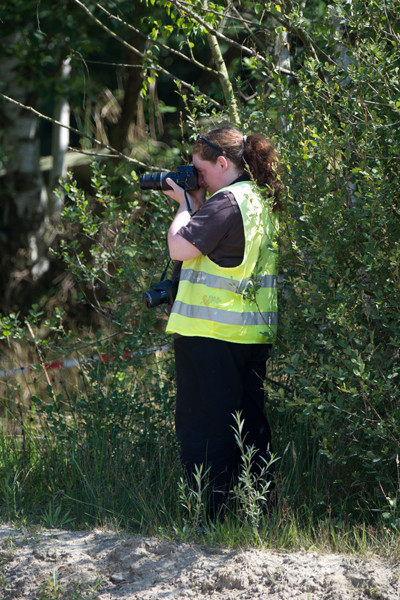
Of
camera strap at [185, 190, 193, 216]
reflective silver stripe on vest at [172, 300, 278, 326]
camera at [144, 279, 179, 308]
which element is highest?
A: camera strap at [185, 190, 193, 216]

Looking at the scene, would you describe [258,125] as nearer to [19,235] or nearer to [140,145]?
[140,145]

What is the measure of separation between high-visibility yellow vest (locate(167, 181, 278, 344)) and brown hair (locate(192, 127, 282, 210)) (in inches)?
3.7

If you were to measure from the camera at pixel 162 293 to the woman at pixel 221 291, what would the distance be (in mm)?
172

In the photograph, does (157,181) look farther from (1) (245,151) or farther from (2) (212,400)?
(2) (212,400)

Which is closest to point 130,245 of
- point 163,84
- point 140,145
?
point 140,145

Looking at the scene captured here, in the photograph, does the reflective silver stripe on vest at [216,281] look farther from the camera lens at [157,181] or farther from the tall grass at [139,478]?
the tall grass at [139,478]

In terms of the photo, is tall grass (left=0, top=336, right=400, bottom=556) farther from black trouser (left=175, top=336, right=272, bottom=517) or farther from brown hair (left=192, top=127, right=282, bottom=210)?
brown hair (left=192, top=127, right=282, bottom=210)

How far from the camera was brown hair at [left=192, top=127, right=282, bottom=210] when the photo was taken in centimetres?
380

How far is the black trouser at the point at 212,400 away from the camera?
374 centimetres

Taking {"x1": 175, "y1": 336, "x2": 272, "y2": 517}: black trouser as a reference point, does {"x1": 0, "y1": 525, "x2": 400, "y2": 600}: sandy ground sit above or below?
below

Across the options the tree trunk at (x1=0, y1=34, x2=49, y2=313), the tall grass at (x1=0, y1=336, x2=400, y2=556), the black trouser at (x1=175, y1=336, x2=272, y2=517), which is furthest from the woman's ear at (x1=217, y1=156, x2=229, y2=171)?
the tree trunk at (x1=0, y1=34, x2=49, y2=313)

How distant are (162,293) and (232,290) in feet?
1.39

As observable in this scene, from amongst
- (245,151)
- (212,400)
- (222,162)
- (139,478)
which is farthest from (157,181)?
(139,478)

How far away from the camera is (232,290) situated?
3.70 m
